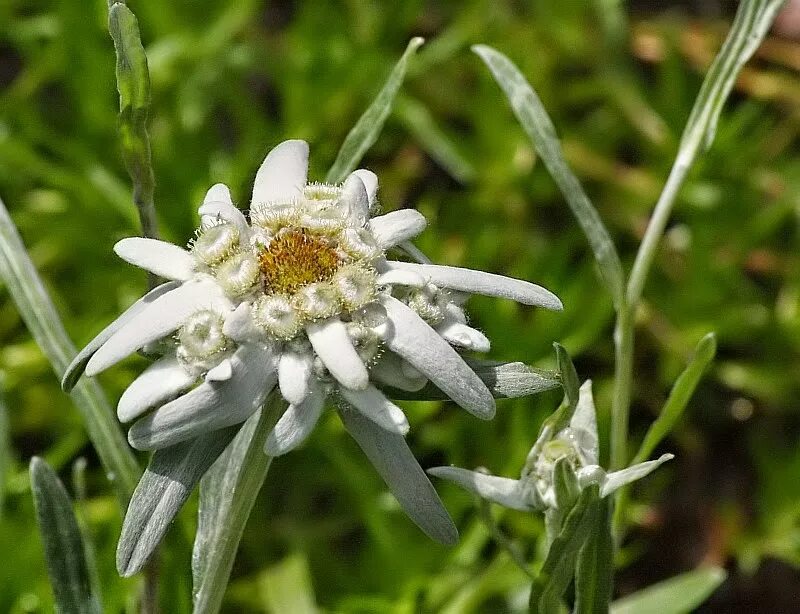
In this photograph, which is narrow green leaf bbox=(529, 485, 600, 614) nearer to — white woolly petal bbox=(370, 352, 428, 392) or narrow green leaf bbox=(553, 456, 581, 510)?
narrow green leaf bbox=(553, 456, 581, 510)

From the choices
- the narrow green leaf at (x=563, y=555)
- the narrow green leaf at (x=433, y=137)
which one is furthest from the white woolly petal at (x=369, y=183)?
the narrow green leaf at (x=433, y=137)

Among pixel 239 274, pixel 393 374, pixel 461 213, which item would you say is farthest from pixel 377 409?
pixel 461 213

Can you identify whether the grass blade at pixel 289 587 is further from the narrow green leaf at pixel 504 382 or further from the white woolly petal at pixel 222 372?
the white woolly petal at pixel 222 372

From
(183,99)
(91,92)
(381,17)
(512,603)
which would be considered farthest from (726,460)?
(91,92)

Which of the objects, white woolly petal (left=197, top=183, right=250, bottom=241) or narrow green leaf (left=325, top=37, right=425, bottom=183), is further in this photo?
narrow green leaf (left=325, top=37, right=425, bottom=183)

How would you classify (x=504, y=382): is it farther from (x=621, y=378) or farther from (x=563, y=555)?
(x=621, y=378)

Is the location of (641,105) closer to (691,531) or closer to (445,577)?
(691,531)

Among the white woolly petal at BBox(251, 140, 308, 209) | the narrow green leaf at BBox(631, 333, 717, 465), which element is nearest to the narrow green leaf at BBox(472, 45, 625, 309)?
the narrow green leaf at BBox(631, 333, 717, 465)
